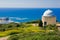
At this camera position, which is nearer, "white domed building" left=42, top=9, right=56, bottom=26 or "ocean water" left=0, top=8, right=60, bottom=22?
"white domed building" left=42, top=9, right=56, bottom=26

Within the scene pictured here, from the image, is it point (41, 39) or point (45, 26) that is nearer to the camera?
point (41, 39)

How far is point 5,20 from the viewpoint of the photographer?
28281mm

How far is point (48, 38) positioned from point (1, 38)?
442 cm

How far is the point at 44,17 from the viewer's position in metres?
24.8

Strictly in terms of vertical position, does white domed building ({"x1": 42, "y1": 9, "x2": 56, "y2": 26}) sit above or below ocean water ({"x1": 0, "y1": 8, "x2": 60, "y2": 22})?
above

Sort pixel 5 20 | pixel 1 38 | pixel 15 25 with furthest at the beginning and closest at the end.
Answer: pixel 5 20 → pixel 15 25 → pixel 1 38

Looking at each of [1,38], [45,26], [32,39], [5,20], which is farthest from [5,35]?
[5,20]

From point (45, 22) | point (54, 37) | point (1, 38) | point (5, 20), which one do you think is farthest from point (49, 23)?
point (54, 37)

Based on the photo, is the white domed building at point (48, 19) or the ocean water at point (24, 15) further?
the ocean water at point (24, 15)

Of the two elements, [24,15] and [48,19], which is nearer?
[48,19]

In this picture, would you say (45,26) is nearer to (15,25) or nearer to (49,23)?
(49,23)

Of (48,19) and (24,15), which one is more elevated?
(48,19)

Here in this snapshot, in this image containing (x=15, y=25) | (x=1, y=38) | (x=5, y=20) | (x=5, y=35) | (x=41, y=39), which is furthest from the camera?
(x=5, y=20)

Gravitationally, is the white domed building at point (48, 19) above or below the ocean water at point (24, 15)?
above
